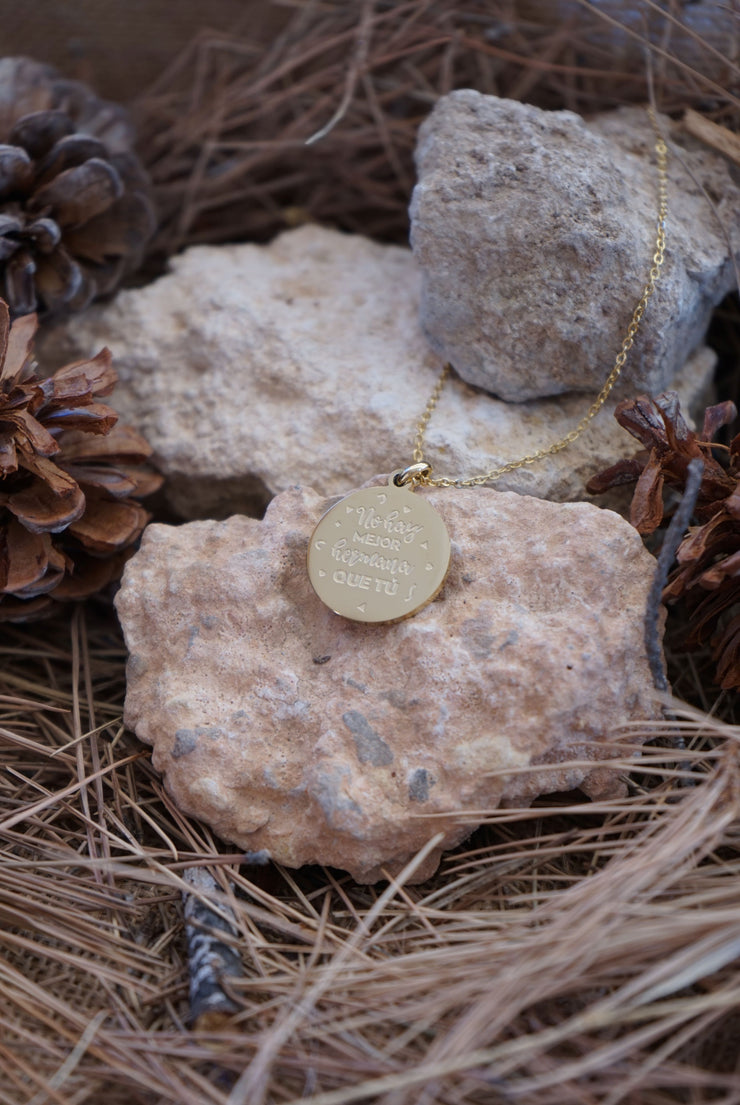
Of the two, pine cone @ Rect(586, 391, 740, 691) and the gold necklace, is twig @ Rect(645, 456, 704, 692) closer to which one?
pine cone @ Rect(586, 391, 740, 691)

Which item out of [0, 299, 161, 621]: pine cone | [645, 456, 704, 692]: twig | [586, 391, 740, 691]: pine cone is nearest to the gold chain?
[586, 391, 740, 691]: pine cone

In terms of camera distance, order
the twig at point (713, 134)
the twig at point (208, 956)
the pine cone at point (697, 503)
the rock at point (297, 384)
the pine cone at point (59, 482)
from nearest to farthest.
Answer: the twig at point (208, 956) → the pine cone at point (697, 503) → the pine cone at point (59, 482) → the rock at point (297, 384) → the twig at point (713, 134)

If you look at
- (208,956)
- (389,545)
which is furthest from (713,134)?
(208,956)

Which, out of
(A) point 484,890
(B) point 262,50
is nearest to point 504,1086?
(A) point 484,890

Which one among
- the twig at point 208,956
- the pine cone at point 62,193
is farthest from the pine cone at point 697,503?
the pine cone at point 62,193

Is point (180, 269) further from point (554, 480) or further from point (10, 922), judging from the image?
point (10, 922)

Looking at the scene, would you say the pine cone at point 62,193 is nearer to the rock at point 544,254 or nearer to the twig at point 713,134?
Answer: the rock at point 544,254
